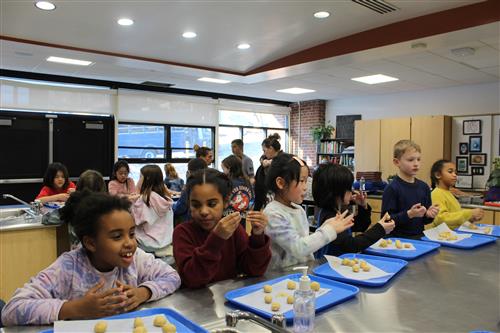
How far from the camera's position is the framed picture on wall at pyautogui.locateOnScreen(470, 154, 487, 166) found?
22.8ft

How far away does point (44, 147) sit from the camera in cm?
657

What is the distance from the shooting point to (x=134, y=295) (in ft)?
3.85

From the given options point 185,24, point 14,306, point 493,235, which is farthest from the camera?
point 185,24

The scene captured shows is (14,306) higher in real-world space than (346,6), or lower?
lower

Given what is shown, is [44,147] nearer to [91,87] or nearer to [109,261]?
[91,87]

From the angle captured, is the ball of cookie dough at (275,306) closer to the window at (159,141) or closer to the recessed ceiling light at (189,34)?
the recessed ceiling light at (189,34)

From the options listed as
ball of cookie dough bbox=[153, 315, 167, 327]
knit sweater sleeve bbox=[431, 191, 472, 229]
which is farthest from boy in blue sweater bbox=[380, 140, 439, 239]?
ball of cookie dough bbox=[153, 315, 167, 327]

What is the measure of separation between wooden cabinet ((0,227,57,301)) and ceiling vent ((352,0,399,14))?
3490mm

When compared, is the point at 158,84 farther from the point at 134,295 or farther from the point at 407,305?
the point at 407,305

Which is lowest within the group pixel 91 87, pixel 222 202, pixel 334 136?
pixel 222 202

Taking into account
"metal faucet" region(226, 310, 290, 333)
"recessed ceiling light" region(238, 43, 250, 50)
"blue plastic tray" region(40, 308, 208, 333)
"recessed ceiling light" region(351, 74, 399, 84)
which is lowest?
"blue plastic tray" region(40, 308, 208, 333)

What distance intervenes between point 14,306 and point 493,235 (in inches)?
97.4

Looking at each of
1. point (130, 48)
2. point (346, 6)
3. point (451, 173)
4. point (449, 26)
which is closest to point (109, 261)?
point (451, 173)

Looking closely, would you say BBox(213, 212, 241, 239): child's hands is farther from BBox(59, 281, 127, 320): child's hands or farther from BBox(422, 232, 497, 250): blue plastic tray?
BBox(422, 232, 497, 250): blue plastic tray
